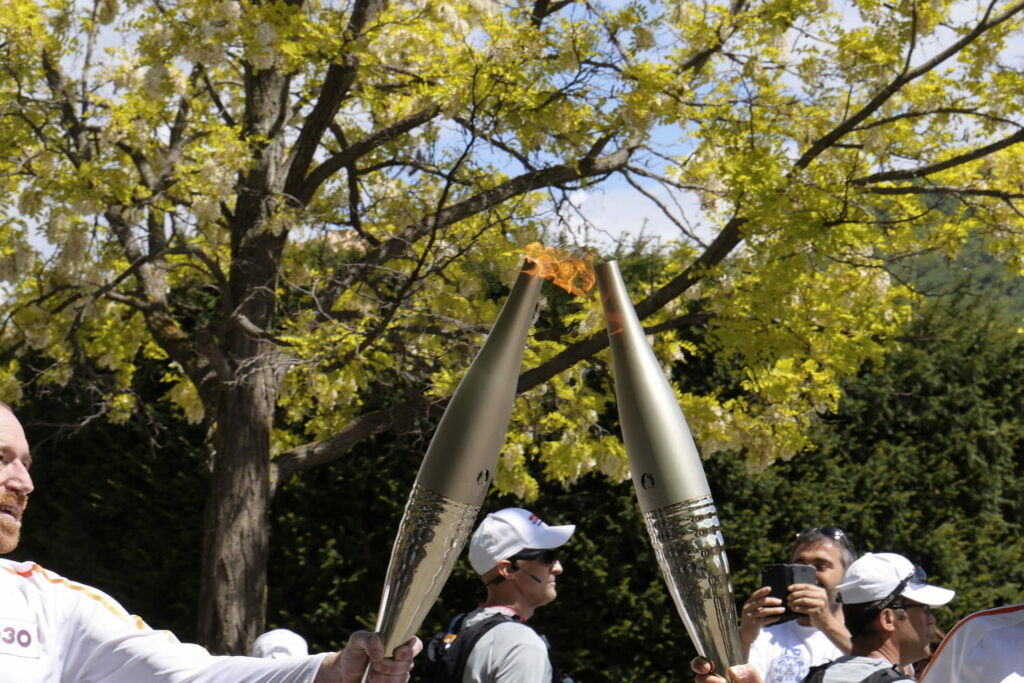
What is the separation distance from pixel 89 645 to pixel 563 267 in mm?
1340

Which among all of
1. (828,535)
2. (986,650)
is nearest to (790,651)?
(828,535)

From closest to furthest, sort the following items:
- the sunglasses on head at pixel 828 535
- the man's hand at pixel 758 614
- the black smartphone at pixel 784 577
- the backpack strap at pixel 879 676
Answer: the backpack strap at pixel 879 676 → the man's hand at pixel 758 614 → the black smartphone at pixel 784 577 → the sunglasses on head at pixel 828 535

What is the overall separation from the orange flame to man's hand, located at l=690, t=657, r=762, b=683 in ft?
2.83

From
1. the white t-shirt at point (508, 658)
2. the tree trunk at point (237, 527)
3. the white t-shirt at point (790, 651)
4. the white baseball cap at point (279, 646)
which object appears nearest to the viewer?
the white t-shirt at point (508, 658)

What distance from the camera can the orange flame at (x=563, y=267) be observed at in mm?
2762

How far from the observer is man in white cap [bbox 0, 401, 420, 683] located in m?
2.53

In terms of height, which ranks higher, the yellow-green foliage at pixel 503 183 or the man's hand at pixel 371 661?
the yellow-green foliage at pixel 503 183

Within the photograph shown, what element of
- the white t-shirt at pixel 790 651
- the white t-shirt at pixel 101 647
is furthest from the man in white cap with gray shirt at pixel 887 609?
the white t-shirt at pixel 101 647

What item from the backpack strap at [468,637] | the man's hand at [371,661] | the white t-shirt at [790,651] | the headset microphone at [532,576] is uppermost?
the headset microphone at [532,576]

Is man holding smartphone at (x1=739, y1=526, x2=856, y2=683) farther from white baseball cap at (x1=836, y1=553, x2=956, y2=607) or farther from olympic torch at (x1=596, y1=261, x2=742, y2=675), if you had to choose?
olympic torch at (x1=596, y1=261, x2=742, y2=675)

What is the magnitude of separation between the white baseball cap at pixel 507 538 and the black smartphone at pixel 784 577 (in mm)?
776

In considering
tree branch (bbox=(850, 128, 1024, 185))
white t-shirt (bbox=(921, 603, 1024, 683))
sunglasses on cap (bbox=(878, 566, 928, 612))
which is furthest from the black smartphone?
tree branch (bbox=(850, 128, 1024, 185))

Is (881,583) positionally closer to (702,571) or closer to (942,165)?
(702,571)

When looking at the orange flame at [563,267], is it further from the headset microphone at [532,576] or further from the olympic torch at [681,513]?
the headset microphone at [532,576]
